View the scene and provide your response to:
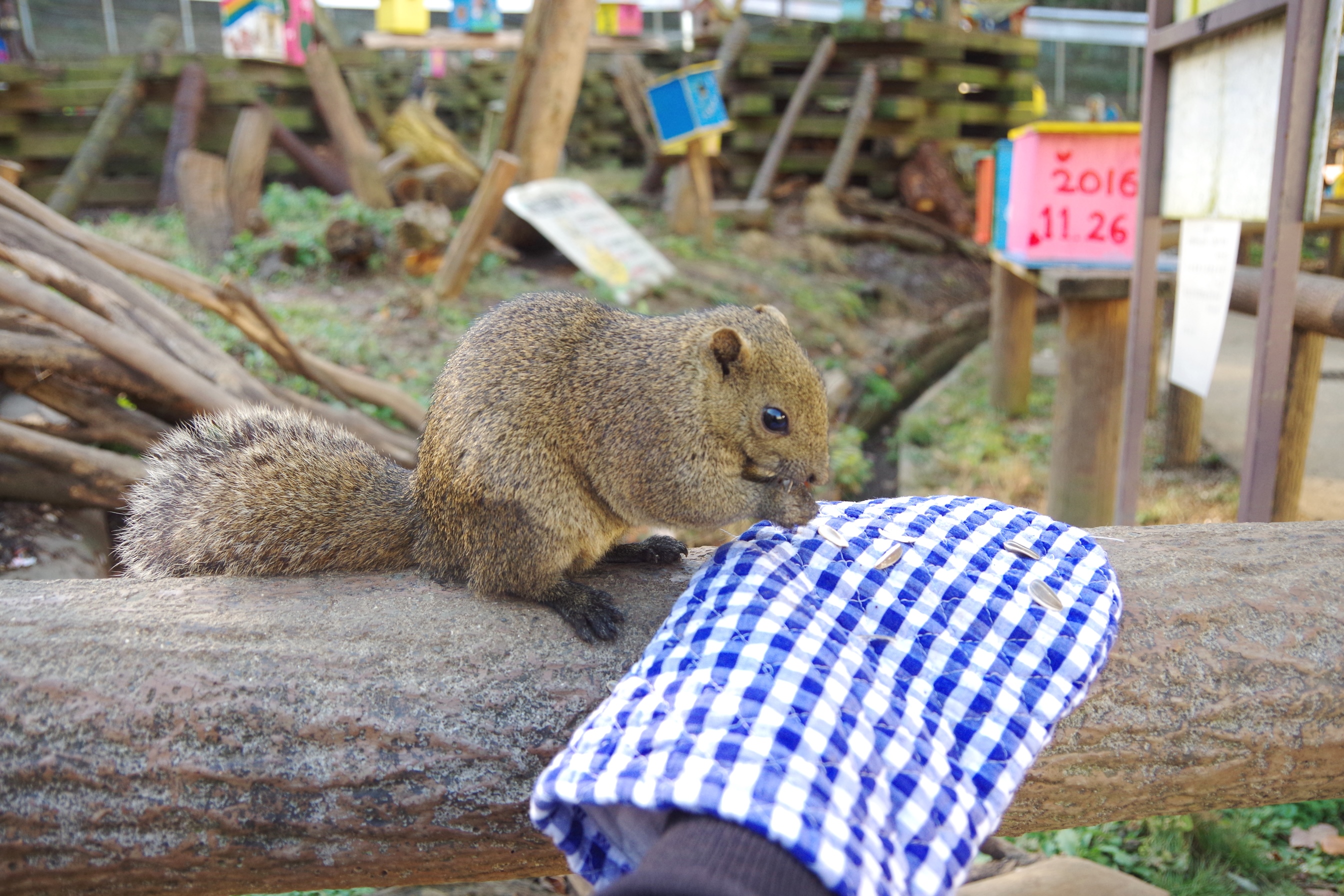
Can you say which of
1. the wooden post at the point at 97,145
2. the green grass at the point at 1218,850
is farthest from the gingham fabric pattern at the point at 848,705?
the wooden post at the point at 97,145

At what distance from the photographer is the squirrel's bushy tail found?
178 cm

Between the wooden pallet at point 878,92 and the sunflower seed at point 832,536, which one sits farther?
the wooden pallet at point 878,92


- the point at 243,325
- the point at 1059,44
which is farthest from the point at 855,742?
the point at 1059,44

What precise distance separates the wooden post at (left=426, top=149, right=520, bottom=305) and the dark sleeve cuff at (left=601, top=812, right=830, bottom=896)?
4.90m

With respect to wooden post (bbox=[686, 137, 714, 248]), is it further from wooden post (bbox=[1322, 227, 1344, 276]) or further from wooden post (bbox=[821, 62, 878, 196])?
wooden post (bbox=[1322, 227, 1344, 276])

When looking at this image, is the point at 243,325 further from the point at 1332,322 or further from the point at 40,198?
the point at 40,198

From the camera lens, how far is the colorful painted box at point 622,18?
917cm

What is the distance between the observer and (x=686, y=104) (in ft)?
23.5

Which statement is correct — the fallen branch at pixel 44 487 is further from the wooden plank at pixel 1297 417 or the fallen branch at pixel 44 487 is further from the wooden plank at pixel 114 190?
the wooden plank at pixel 114 190

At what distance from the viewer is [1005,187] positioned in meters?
4.72

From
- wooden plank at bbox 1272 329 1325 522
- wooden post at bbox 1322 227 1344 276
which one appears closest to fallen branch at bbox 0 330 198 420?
wooden plank at bbox 1272 329 1325 522

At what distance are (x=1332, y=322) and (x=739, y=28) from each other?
27.4 feet

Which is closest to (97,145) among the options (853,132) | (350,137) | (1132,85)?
(350,137)

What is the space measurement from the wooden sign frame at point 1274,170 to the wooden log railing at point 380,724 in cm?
90
